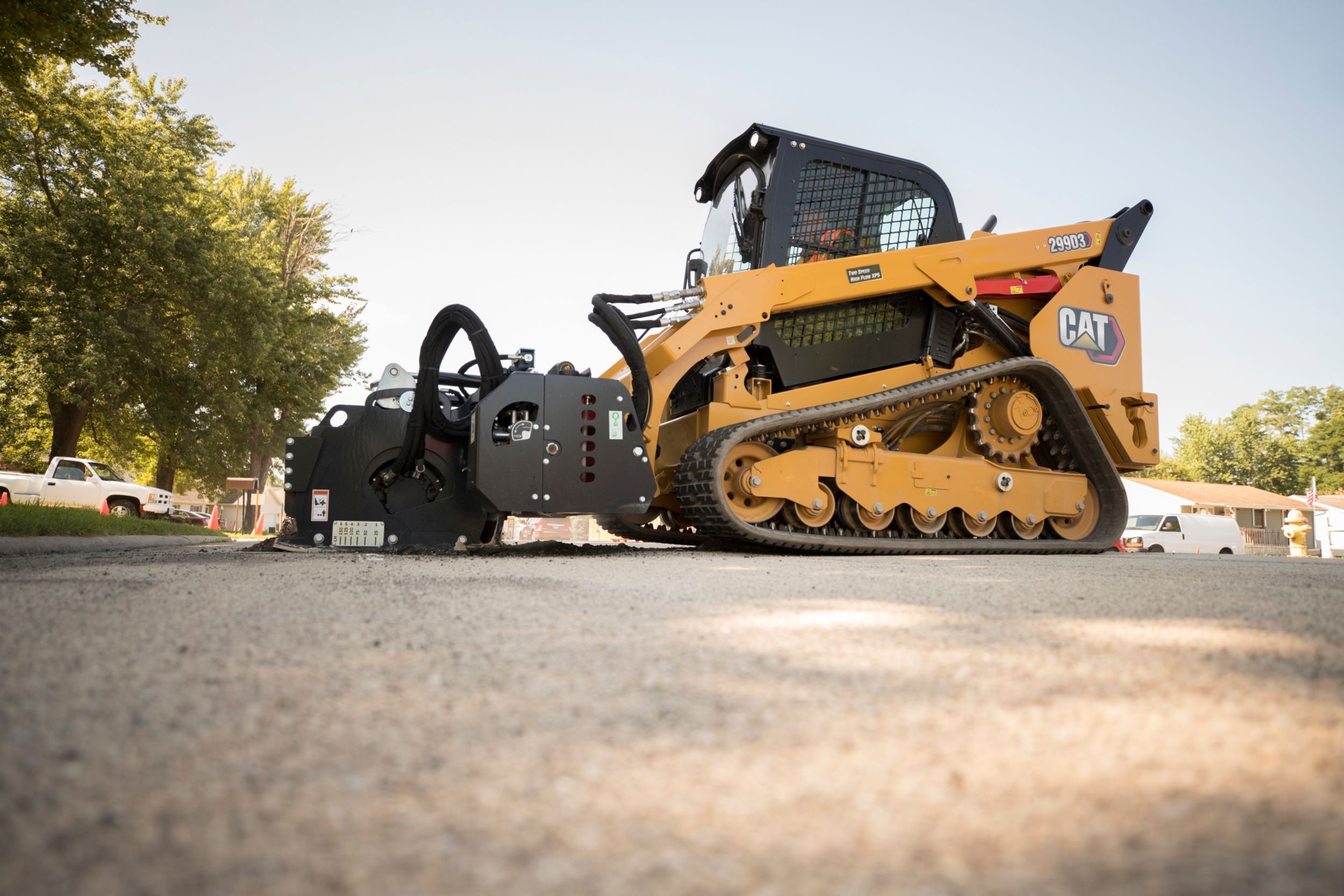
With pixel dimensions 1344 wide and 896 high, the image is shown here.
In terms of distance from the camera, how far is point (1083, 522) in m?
7.47

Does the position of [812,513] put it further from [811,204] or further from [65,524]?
[65,524]

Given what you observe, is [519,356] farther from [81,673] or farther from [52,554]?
[81,673]

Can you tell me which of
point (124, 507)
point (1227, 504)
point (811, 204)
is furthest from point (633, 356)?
point (1227, 504)

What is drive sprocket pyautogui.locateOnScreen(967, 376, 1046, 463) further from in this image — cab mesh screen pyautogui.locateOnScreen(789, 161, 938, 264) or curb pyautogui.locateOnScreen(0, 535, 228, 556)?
curb pyautogui.locateOnScreen(0, 535, 228, 556)

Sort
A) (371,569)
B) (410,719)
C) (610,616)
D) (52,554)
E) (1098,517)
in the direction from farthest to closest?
(1098,517), (52,554), (371,569), (610,616), (410,719)

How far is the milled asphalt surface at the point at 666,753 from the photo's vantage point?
0.87m

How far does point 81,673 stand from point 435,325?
177 inches

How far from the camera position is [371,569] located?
4.10 metres

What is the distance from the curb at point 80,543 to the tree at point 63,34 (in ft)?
14.3

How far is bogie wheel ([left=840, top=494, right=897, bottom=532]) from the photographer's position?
647 centimetres

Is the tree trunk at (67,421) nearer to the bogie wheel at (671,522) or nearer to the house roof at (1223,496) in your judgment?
the bogie wheel at (671,522)

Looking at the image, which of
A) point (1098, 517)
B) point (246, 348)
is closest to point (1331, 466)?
point (1098, 517)

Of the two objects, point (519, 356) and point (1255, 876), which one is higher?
point (519, 356)

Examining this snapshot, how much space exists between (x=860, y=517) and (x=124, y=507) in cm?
1839
